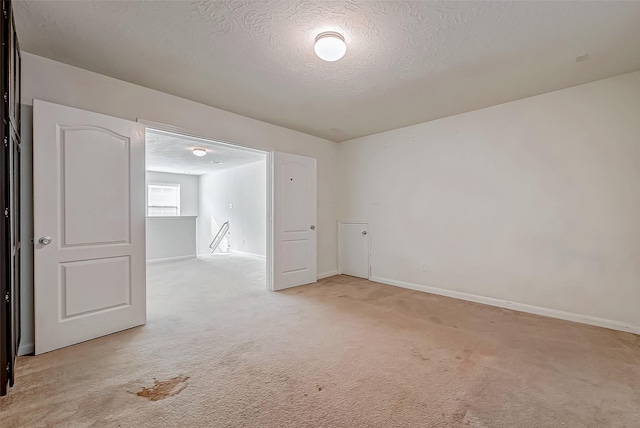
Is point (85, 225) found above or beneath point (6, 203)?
beneath


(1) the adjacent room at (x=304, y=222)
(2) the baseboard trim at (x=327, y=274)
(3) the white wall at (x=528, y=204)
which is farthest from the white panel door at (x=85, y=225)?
(3) the white wall at (x=528, y=204)

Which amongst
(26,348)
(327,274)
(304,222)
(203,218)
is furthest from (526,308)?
(203,218)

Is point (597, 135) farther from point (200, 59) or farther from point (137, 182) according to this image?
point (137, 182)

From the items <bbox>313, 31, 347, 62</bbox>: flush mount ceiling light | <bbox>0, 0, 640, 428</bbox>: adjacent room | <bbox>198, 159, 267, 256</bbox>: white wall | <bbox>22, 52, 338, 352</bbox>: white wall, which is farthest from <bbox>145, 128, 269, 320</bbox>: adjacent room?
<bbox>313, 31, 347, 62</bbox>: flush mount ceiling light

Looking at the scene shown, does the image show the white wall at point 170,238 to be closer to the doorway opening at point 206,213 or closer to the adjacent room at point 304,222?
the doorway opening at point 206,213

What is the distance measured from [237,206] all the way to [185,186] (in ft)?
8.52

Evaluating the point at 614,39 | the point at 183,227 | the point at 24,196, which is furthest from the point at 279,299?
the point at 183,227

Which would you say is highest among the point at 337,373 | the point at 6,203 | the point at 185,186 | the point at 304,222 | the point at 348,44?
the point at 348,44

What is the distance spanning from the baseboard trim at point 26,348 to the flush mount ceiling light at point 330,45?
328 cm

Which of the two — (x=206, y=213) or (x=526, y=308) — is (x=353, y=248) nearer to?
(x=526, y=308)

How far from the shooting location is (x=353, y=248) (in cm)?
532

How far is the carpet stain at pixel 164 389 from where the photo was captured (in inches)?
72.9

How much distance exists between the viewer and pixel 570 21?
6.75 ft

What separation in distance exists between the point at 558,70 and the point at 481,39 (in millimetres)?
1131
